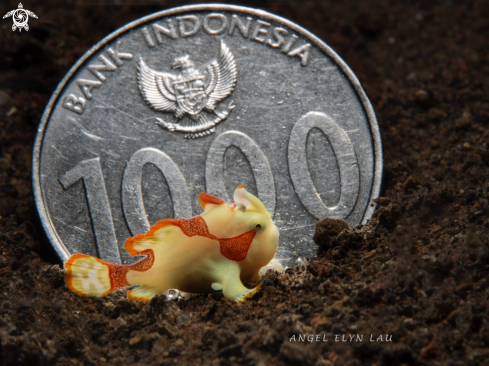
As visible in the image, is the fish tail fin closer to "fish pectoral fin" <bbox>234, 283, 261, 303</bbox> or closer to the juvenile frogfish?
the juvenile frogfish

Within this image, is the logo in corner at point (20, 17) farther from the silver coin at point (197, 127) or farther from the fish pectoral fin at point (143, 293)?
the fish pectoral fin at point (143, 293)

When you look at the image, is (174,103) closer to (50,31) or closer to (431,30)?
(50,31)

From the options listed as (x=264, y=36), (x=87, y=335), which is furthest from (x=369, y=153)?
(x=87, y=335)

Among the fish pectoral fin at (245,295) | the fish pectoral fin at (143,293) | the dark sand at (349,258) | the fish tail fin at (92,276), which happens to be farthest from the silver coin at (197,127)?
the fish pectoral fin at (245,295)

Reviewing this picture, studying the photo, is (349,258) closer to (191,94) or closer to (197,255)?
(197,255)

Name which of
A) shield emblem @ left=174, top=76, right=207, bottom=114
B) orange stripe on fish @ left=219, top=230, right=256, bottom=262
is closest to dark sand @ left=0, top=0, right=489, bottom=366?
orange stripe on fish @ left=219, top=230, right=256, bottom=262

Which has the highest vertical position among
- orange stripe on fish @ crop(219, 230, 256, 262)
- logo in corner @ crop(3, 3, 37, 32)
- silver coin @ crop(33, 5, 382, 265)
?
logo in corner @ crop(3, 3, 37, 32)
